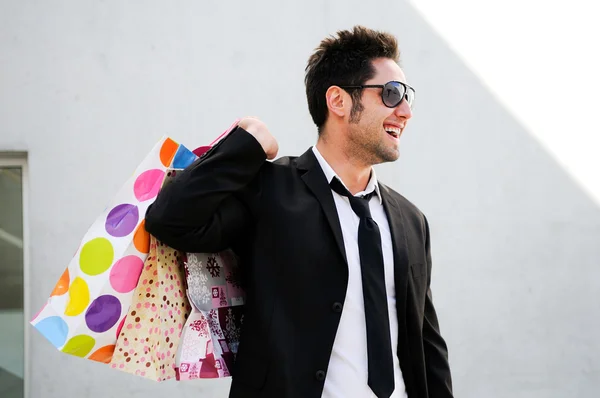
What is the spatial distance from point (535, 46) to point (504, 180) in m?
0.84

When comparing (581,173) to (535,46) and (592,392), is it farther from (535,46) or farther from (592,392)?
(592,392)

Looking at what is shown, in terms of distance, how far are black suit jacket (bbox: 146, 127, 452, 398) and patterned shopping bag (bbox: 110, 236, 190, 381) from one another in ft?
0.45

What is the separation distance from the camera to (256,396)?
2.02 meters

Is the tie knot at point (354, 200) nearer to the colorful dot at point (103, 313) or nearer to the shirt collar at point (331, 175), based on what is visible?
the shirt collar at point (331, 175)

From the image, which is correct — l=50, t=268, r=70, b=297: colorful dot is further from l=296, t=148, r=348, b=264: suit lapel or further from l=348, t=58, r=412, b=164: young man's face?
l=348, t=58, r=412, b=164: young man's face

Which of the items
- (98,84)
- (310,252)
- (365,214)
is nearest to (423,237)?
(365,214)

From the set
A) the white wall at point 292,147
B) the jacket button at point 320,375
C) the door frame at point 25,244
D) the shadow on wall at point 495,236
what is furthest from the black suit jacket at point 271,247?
the door frame at point 25,244

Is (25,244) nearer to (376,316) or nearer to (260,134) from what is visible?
(260,134)

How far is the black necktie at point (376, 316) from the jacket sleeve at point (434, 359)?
33 centimetres

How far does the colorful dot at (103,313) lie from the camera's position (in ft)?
6.61

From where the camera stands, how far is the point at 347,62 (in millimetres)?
2350

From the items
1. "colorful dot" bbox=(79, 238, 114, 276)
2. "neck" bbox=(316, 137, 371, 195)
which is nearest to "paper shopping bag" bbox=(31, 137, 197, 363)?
"colorful dot" bbox=(79, 238, 114, 276)

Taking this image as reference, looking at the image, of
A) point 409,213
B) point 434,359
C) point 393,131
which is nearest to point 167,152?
point 393,131

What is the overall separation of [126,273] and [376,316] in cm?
73
